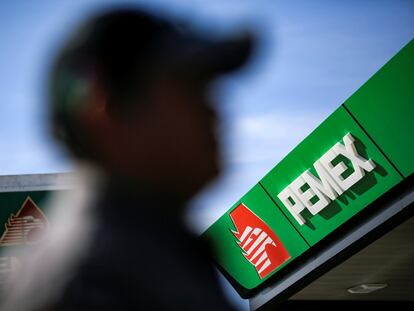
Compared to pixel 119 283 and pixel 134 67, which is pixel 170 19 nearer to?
pixel 134 67

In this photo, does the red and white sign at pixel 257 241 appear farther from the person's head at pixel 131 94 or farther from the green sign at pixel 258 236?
the person's head at pixel 131 94

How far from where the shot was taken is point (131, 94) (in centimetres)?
104

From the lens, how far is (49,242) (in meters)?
0.98

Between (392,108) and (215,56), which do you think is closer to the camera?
(215,56)

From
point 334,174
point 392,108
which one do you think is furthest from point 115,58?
point 334,174

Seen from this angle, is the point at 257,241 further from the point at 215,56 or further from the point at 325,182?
the point at 215,56

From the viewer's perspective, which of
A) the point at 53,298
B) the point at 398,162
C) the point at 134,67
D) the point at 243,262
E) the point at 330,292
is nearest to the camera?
the point at 53,298

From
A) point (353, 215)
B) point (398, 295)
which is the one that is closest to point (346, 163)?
point (353, 215)

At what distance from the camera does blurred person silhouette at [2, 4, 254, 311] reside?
0.96 m

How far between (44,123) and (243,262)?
6.64 m

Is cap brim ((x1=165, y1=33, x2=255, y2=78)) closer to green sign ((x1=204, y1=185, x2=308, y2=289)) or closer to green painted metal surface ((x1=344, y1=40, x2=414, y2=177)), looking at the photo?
green painted metal surface ((x1=344, y1=40, x2=414, y2=177))

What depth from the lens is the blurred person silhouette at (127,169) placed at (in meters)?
0.96

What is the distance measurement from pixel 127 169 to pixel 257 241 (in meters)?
6.54

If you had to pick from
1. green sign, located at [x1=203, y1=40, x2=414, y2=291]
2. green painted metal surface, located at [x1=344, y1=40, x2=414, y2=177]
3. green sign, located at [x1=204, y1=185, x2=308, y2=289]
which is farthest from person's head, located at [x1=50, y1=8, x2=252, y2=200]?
green sign, located at [x1=204, y1=185, x2=308, y2=289]
